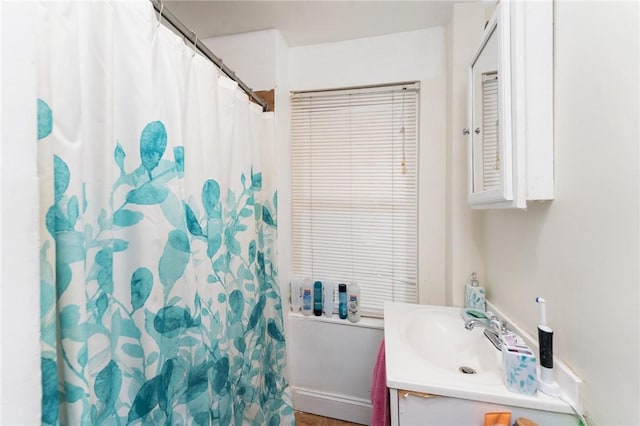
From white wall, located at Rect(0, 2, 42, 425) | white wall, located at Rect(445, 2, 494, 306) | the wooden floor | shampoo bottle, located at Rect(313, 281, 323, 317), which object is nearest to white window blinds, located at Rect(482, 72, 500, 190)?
white wall, located at Rect(445, 2, 494, 306)

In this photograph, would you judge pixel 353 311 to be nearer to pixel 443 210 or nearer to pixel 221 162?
pixel 443 210

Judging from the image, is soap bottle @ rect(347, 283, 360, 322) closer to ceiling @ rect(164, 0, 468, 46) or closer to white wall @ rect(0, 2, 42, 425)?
white wall @ rect(0, 2, 42, 425)

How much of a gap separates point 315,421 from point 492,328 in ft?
4.12

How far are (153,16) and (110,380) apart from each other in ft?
3.01

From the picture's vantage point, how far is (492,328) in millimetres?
978

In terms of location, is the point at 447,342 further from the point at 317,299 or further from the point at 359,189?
the point at 359,189

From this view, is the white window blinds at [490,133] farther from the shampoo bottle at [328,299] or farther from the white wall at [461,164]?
the shampoo bottle at [328,299]

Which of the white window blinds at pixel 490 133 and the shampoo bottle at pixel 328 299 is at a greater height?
the white window blinds at pixel 490 133

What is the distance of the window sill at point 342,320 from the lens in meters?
1.58

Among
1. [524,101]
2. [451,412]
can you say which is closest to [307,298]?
[451,412]

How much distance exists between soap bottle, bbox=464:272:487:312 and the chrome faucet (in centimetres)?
16

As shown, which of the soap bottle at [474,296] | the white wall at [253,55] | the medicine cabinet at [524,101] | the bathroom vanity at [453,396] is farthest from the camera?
the white wall at [253,55]

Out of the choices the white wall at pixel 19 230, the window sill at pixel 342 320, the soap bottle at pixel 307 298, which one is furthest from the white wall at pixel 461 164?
the white wall at pixel 19 230

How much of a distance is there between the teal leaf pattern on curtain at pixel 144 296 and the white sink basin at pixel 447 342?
0.72 m
